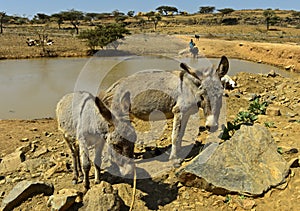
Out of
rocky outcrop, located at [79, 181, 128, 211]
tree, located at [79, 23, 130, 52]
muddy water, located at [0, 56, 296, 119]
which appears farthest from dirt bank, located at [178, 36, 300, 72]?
rocky outcrop, located at [79, 181, 128, 211]

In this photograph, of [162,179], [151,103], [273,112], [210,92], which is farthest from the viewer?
[273,112]

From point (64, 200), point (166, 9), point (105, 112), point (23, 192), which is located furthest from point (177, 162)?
point (166, 9)

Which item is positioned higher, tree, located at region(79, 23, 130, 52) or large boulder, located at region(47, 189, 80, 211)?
tree, located at region(79, 23, 130, 52)

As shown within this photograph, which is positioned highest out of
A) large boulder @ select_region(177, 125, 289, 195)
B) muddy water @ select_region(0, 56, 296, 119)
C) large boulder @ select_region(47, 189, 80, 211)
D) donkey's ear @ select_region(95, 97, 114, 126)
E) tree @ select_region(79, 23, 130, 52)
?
tree @ select_region(79, 23, 130, 52)

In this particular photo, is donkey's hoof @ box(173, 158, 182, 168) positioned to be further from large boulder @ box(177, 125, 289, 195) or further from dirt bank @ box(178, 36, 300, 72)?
dirt bank @ box(178, 36, 300, 72)

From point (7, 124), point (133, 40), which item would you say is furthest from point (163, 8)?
point (7, 124)

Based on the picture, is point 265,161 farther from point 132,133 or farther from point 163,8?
point 163,8

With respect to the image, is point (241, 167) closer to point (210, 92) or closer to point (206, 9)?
point (210, 92)

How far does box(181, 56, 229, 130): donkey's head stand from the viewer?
564cm

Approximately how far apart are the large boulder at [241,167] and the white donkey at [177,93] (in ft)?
2.17

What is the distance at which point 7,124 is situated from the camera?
9.66 m

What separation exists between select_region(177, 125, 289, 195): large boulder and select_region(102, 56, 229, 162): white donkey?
2.17 feet

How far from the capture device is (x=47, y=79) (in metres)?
20.9

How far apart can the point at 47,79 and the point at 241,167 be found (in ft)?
59.8
